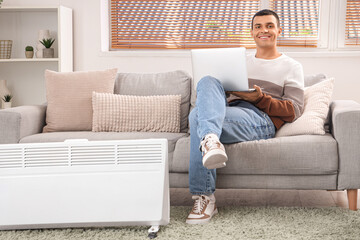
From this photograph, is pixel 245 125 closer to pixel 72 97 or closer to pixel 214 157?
pixel 214 157

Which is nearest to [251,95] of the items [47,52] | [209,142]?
[209,142]

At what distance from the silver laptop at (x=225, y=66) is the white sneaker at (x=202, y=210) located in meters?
0.56

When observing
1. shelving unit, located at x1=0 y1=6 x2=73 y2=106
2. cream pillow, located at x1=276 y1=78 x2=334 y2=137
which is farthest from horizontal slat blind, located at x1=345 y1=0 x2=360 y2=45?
shelving unit, located at x1=0 y1=6 x2=73 y2=106

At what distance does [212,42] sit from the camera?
160 inches

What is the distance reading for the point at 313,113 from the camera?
2.60 meters

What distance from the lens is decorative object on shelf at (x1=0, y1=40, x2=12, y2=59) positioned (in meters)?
3.89

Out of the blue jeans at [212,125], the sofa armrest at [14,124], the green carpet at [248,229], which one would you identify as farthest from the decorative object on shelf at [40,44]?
the green carpet at [248,229]

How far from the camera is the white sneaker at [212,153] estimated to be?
198 centimetres

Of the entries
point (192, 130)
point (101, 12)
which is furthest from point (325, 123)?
point (101, 12)

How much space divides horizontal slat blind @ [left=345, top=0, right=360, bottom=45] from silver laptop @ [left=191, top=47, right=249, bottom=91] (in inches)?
74.9

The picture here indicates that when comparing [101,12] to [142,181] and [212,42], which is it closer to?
[212,42]

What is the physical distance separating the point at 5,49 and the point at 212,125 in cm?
242

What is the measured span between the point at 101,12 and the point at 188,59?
2.72ft

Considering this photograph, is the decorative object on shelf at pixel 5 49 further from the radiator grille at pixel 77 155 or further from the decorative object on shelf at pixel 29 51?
the radiator grille at pixel 77 155
